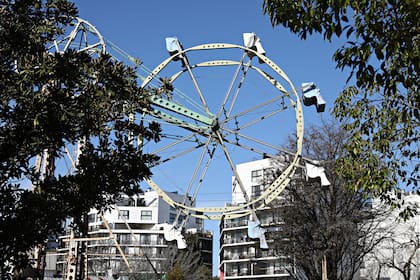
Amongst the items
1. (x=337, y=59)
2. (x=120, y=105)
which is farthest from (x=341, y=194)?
(x=337, y=59)

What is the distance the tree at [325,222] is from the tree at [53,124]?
56.5 feet

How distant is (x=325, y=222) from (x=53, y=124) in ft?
65.4

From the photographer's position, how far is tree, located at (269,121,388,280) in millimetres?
26250

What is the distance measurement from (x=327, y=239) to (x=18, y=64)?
66.7ft

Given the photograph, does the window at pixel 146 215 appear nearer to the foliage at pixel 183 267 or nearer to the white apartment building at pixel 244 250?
the white apartment building at pixel 244 250

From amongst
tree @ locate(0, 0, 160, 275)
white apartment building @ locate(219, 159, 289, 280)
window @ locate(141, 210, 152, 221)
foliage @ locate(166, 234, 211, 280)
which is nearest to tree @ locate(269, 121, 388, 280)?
tree @ locate(0, 0, 160, 275)

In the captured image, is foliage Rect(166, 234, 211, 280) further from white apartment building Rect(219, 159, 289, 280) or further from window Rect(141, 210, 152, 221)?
window Rect(141, 210, 152, 221)

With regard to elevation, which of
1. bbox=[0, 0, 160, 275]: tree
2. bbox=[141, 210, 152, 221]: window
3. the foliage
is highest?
bbox=[141, 210, 152, 221]: window

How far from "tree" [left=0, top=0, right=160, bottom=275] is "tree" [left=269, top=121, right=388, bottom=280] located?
17.2m

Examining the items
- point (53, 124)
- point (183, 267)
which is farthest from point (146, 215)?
point (53, 124)

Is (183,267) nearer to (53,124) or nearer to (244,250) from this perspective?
(244,250)

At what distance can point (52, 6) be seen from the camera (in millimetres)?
9812

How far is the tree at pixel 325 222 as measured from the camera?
26250mm

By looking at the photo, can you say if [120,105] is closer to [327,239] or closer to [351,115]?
[351,115]
